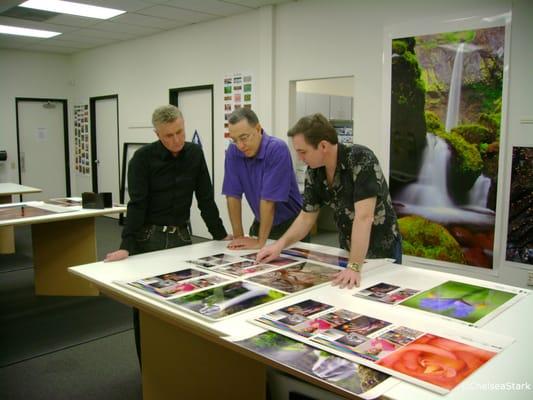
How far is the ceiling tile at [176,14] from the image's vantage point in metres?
5.07

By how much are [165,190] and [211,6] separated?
126 inches

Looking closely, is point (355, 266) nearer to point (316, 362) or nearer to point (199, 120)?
point (316, 362)

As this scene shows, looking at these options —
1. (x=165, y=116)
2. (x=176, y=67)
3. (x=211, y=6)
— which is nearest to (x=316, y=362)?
(x=165, y=116)

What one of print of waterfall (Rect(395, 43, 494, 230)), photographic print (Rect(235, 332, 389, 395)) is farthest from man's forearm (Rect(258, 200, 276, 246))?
print of waterfall (Rect(395, 43, 494, 230))

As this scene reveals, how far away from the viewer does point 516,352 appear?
3.80 feet

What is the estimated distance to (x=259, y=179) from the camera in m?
2.36

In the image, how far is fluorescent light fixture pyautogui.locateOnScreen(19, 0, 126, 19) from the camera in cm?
496

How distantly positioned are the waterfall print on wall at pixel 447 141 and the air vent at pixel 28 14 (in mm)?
3893

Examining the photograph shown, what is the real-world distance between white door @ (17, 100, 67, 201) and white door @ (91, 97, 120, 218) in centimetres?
90

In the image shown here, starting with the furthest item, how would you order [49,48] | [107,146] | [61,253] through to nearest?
[107,146] → [49,48] → [61,253]

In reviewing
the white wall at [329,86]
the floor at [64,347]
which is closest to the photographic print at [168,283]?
the floor at [64,347]

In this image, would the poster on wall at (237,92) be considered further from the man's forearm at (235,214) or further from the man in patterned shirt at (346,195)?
the man in patterned shirt at (346,195)

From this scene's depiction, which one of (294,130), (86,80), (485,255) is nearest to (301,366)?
(294,130)

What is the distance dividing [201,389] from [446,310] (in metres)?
0.95
